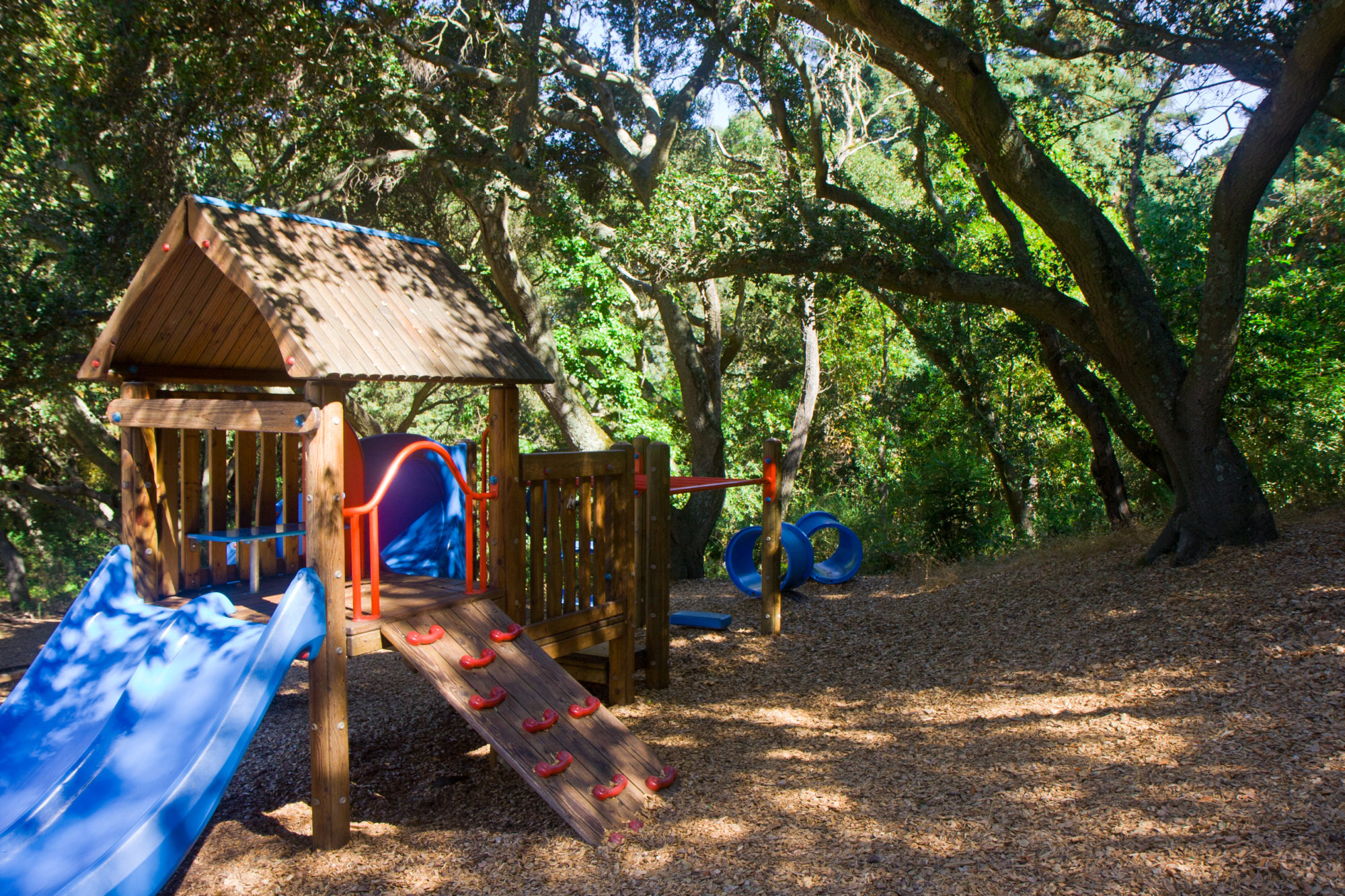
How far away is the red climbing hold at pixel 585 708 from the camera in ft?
16.1

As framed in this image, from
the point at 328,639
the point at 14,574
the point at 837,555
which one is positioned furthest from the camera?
the point at 14,574

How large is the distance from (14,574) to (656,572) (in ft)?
54.5

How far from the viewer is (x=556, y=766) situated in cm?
448

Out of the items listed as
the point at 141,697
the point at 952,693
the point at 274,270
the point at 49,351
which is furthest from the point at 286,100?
the point at 952,693

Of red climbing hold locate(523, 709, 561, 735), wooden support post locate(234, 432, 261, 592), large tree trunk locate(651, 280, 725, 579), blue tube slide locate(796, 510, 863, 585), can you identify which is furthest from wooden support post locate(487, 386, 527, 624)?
large tree trunk locate(651, 280, 725, 579)

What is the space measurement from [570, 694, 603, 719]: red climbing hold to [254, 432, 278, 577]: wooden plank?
276cm

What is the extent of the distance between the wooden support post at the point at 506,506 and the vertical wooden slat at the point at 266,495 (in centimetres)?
A: 183

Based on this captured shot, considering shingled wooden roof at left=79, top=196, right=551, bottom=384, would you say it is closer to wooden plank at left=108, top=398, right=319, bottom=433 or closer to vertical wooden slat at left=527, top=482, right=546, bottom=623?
wooden plank at left=108, top=398, right=319, bottom=433

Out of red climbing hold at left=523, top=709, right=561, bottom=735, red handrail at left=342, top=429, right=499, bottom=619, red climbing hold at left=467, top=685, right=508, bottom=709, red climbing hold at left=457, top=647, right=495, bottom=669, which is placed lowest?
red climbing hold at left=523, top=709, right=561, bottom=735

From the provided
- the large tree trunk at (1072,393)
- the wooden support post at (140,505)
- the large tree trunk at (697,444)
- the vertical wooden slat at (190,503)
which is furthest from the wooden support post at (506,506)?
the large tree trunk at (697,444)

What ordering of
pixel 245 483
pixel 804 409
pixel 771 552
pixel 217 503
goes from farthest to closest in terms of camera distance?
1. pixel 804 409
2. pixel 771 552
3. pixel 245 483
4. pixel 217 503

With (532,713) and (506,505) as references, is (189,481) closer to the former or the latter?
(506,505)

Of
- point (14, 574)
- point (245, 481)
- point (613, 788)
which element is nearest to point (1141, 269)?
point (613, 788)

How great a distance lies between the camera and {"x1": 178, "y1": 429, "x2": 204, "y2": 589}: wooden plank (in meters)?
5.68
